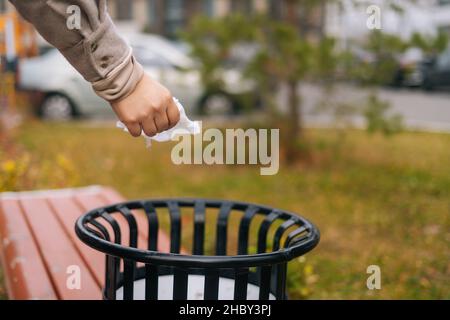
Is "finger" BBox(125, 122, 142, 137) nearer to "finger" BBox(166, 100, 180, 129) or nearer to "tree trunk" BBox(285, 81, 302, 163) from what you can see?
"finger" BBox(166, 100, 180, 129)

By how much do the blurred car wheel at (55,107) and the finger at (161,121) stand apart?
8.15 metres

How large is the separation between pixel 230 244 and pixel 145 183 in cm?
174

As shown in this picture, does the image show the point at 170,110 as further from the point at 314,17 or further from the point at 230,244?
the point at 314,17

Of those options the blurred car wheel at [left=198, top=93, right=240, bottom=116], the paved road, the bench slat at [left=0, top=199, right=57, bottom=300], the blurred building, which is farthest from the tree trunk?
the blurred building

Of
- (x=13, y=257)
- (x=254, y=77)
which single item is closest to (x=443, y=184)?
(x=254, y=77)

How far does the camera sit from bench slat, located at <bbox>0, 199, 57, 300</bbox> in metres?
1.83

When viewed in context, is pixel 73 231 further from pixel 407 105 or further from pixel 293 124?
pixel 407 105

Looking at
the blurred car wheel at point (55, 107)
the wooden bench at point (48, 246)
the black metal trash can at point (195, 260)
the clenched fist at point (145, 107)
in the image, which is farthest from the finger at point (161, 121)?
the blurred car wheel at point (55, 107)

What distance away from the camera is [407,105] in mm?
12555

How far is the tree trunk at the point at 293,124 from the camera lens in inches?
220

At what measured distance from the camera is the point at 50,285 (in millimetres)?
1856

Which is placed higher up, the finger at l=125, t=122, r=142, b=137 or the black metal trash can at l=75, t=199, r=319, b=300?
the finger at l=125, t=122, r=142, b=137

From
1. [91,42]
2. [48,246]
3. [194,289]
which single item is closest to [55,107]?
[48,246]

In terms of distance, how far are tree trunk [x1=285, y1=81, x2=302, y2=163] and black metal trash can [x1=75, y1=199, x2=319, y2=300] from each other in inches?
153
